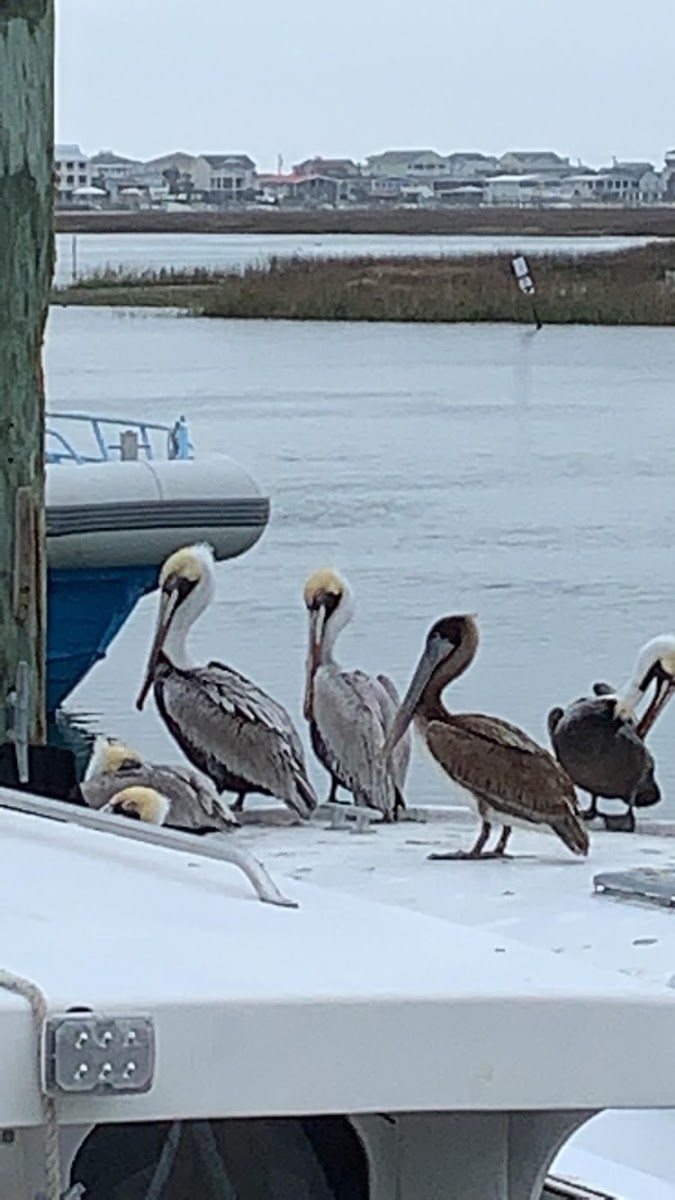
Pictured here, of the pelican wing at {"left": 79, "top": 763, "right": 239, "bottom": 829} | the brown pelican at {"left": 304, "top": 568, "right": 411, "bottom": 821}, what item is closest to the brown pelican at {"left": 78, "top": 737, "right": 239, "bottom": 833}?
the pelican wing at {"left": 79, "top": 763, "right": 239, "bottom": 829}

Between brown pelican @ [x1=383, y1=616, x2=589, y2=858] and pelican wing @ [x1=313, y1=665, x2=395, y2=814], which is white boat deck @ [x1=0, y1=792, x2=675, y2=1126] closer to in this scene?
brown pelican @ [x1=383, y1=616, x2=589, y2=858]

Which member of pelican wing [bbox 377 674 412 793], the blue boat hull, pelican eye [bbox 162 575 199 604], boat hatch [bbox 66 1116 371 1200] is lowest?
the blue boat hull

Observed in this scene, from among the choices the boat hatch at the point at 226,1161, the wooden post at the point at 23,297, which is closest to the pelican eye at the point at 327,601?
the wooden post at the point at 23,297

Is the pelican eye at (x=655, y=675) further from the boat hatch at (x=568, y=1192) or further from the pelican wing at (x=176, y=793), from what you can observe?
the boat hatch at (x=568, y=1192)

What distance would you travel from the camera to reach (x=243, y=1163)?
6.56ft

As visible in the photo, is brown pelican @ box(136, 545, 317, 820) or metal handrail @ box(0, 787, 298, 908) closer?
metal handrail @ box(0, 787, 298, 908)

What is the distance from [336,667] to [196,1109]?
494 cm

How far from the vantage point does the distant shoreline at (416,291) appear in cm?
4284

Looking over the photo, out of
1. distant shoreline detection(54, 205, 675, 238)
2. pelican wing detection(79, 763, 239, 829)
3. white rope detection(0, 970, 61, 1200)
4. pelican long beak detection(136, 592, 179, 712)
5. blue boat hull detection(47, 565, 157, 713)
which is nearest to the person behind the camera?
white rope detection(0, 970, 61, 1200)

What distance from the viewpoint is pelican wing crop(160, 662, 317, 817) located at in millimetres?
6172

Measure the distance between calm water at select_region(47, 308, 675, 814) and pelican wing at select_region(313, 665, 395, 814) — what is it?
168 centimetres

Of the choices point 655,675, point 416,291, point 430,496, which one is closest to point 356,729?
point 655,675

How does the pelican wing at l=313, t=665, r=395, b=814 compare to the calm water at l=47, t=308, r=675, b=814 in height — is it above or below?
above

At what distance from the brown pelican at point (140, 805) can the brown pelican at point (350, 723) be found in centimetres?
86
